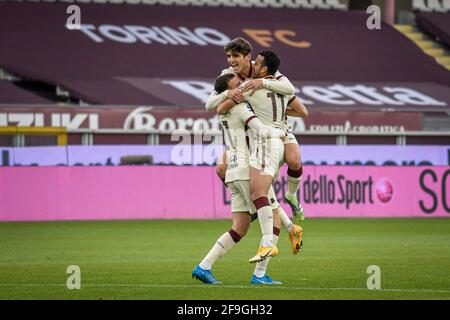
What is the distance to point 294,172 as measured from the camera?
46.3ft

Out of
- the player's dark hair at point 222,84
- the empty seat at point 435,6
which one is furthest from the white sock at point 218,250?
the empty seat at point 435,6

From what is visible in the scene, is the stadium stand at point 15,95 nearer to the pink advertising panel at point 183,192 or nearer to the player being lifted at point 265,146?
the pink advertising panel at point 183,192

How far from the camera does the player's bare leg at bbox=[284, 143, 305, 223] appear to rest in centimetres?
1363

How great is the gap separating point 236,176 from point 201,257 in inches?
168

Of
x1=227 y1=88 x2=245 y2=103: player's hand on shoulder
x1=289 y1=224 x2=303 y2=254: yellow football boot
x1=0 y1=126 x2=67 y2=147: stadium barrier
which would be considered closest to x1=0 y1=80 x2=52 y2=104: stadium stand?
x1=0 y1=126 x2=67 y2=147: stadium barrier

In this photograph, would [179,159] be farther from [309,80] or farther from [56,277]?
[56,277]

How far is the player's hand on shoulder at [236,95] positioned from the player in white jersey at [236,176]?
Answer: 0.48 feet

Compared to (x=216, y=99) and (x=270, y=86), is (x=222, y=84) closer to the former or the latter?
(x=216, y=99)

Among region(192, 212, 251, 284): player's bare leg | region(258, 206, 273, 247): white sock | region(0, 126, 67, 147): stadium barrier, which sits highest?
region(0, 126, 67, 147): stadium barrier

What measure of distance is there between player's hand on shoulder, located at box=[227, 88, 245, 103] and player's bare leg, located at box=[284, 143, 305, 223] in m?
1.33

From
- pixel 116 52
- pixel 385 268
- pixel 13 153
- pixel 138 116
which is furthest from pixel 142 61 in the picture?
pixel 385 268

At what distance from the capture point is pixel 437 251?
57.3ft

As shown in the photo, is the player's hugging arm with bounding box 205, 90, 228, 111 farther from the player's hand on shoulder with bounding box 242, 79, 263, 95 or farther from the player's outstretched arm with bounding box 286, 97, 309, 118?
the player's outstretched arm with bounding box 286, 97, 309, 118

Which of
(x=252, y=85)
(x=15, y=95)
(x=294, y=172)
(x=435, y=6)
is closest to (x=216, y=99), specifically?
(x=252, y=85)
